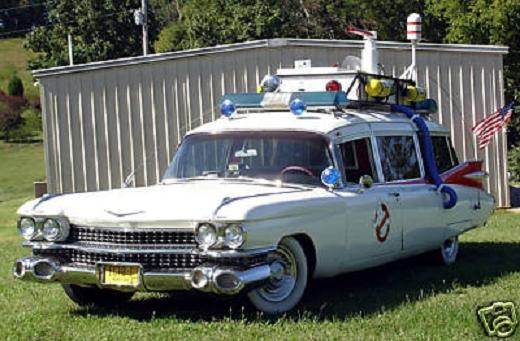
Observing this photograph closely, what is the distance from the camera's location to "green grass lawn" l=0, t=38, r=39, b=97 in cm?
7622

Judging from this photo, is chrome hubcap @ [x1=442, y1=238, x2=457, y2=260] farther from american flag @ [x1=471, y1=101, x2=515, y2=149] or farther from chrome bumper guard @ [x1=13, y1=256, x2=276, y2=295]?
american flag @ [x1=471, y1=101, x2=515, y2=149]

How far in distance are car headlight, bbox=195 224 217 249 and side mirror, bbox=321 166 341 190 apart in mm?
1486

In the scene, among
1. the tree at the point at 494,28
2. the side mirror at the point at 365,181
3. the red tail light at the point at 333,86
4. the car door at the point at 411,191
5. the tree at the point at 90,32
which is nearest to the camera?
the side mirror at the point at 365,181

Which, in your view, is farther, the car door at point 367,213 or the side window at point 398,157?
the side window at point 398,157

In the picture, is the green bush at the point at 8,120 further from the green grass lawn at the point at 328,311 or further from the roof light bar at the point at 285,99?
the roof light bar at the point at 285,99

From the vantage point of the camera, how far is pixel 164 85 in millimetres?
20172

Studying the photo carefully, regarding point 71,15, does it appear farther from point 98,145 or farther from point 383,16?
point 98,145

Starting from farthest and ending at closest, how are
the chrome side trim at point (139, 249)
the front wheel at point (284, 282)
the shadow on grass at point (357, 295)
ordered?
1. the shadow on grass at point (357, 295)
2. the front wheel at point (284, 282)
3. the chrome side trim at point (139, 249)

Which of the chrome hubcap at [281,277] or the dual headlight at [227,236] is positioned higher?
the dual headlight at [227,236]

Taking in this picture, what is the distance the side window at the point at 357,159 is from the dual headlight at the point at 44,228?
2.55 metres

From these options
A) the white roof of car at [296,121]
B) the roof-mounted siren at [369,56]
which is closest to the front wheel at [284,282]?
the white roof of car at [296,121]

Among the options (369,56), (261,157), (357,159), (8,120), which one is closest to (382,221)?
(357,159)

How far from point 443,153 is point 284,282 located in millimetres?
3848

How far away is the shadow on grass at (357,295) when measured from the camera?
26.8 feet
